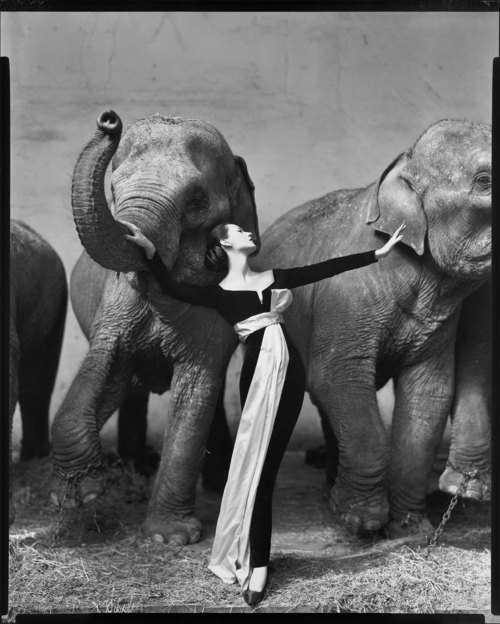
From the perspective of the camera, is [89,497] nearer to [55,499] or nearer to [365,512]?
[55,499]

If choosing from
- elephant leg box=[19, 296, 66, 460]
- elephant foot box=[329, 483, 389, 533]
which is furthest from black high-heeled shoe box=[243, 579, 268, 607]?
elephant leg box=[19, 296, 66, 460]

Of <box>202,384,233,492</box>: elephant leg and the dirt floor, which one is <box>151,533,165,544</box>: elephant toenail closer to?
the dirt floor

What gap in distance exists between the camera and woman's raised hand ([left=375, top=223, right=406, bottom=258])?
532 cm

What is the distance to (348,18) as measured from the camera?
755cm

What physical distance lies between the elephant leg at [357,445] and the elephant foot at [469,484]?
470mm

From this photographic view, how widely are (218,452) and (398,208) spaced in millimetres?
1610

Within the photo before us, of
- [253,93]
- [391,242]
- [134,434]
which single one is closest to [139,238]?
[391,242]

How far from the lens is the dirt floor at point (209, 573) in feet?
17.3

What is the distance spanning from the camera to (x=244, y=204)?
607cm

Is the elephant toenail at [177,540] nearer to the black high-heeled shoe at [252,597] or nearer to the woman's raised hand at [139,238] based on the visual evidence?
the black high-heeled shoe at [252,597]

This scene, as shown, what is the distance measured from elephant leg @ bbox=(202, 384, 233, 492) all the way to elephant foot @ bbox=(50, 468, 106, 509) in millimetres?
897

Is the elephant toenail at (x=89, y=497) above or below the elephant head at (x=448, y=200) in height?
below

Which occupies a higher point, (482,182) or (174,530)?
(482,182)

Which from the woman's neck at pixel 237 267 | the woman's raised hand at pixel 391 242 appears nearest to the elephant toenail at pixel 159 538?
the woman's neck at pixel 237 267
